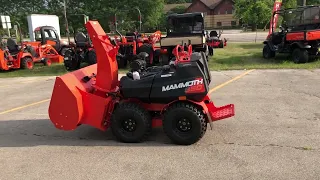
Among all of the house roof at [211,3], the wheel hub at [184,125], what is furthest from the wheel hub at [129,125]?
the house roof at [211,3]

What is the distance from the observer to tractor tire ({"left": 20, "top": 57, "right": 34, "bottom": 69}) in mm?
15062

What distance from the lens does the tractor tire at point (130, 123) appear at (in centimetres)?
459

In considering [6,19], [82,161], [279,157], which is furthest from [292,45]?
[6,19]

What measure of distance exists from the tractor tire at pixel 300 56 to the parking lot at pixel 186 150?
6059mm

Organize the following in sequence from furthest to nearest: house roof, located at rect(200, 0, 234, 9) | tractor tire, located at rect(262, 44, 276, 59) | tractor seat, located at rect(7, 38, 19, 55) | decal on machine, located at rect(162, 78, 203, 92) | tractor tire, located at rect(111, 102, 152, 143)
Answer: house roof, located at rect(200, 0, 234, 9)
tractor seat, located at rect(7, 38, 19, 55)
tractor tire, located at rect(262, 44, 276, 59)
tractor tire, located at rect(111, 102, 152, 143)
decal on machine, located at rect(162, 78, 203, 92)

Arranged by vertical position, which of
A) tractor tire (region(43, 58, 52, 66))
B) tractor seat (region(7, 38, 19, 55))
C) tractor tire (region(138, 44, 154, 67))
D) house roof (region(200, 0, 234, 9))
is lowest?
tractor tire (region(43, 58, 52, 66))

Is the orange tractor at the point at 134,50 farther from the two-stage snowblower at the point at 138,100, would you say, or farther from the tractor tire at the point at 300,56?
the two-stage snowblower at the point at 138,100

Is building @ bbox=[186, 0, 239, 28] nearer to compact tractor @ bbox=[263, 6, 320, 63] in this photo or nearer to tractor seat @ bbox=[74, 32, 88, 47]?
compact tractor @ bbox=[263, 6, 320, 63]

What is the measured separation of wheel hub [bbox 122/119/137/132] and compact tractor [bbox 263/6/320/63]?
988cm

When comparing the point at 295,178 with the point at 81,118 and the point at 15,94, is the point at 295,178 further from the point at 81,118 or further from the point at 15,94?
the point at 15,94

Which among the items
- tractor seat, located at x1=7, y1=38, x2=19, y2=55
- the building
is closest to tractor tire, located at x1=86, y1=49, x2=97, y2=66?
tractor seat, located at x1=7, y1=38, x2=19, y2=55

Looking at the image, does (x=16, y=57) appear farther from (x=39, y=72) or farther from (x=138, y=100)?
(x=138, y=100)

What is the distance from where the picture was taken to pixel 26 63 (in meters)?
15.1

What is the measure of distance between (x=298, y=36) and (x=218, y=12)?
63.7 metres
